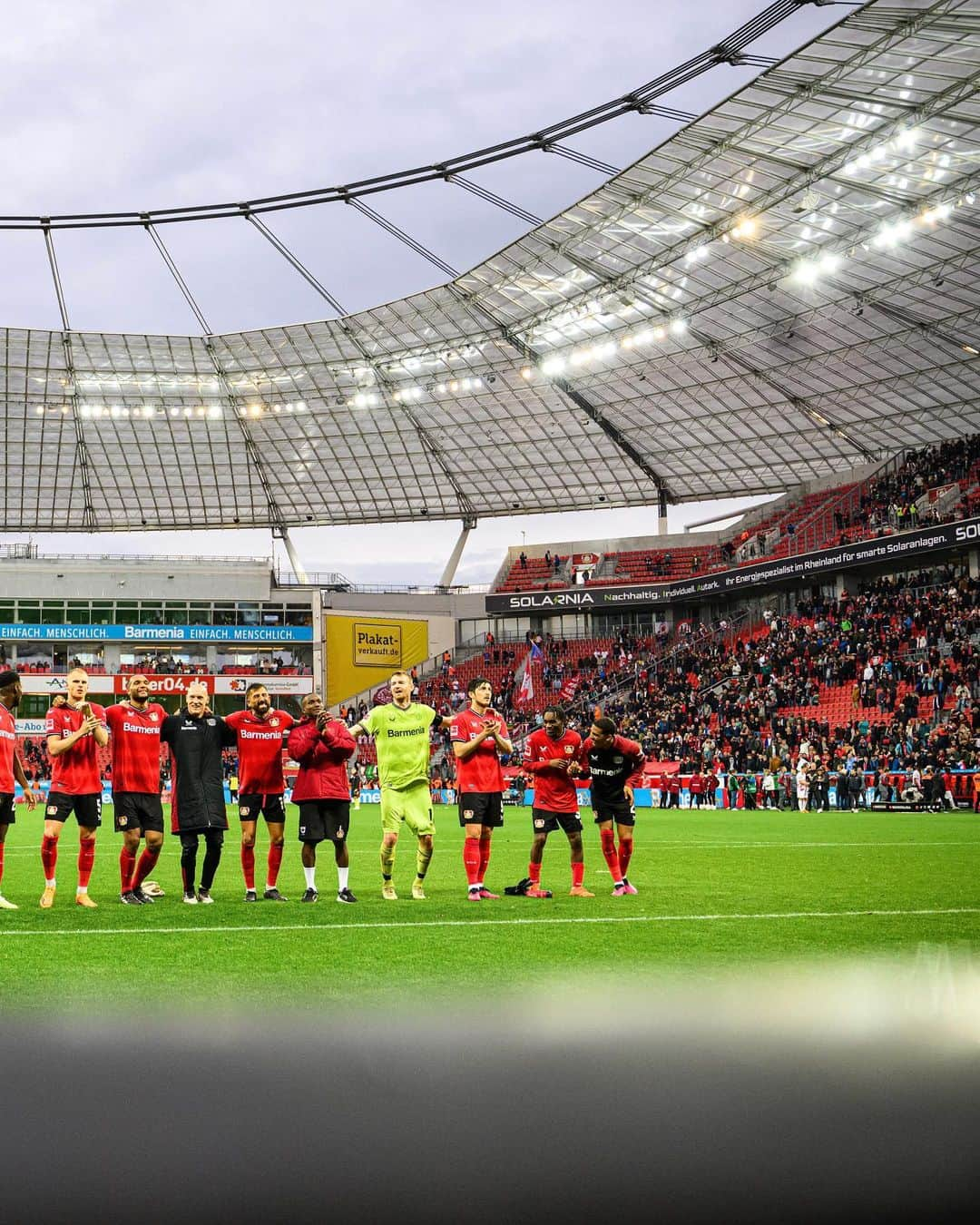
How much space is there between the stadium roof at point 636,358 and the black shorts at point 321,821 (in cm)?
2290

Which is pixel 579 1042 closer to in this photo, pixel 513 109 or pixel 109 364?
pixel 513 109

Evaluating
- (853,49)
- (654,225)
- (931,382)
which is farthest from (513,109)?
(931,382)

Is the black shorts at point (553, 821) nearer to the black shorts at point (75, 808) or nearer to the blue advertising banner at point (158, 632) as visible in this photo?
the black shorts at point (75, 808)

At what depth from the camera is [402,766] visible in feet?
38.5

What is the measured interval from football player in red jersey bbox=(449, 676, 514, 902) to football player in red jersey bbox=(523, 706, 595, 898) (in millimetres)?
409

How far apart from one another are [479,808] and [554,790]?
1.03 meters

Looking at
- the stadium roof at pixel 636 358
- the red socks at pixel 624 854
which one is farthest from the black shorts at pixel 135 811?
the stadium roof at pixel 636 358

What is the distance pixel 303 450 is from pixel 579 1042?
189 ft

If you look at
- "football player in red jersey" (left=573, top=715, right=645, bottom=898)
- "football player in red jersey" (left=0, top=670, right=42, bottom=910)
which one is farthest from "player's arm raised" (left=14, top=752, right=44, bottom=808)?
"football player in red jersey" (left=573, top=715, right=645, bottom=898)

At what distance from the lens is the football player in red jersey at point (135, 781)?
1132 cm

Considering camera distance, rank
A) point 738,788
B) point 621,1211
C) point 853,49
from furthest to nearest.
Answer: point 738,788 → point 853,49 → point 621,1211

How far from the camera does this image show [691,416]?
54.4 metres

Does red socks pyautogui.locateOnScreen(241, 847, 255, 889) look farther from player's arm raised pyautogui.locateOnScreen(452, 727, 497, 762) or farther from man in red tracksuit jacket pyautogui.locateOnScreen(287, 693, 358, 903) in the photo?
player's arm raised pyautogui.locateOnScreen(452, 727, 497, 762)

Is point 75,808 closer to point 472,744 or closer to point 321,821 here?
point 321,821
